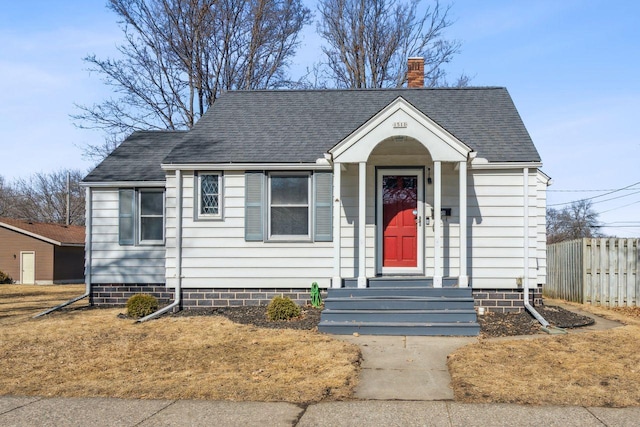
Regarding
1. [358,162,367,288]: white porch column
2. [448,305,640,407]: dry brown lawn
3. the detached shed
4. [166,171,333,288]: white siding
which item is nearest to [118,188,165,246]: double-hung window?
[166,171,333,288]: white siding

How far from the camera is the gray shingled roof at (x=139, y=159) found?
42.2ft

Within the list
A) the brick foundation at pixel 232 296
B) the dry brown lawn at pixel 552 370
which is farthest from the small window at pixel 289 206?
the dry brown lawn at pixel 552 370

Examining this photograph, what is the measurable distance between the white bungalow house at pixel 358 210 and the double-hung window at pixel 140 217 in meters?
1.46

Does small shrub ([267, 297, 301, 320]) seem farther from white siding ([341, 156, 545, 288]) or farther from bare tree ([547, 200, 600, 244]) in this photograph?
bare tree ([547, 200, 600, 244])

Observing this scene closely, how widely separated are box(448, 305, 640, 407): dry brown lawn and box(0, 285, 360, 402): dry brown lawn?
55.2 inches

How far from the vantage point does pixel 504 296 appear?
35.9 ft

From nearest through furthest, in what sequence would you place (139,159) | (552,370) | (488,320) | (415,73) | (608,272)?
1. (552,370)
2. (488,320)
3. (139,159)
4. (608,272)
5. (415,73)

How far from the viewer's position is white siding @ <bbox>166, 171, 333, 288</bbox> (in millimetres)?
11344

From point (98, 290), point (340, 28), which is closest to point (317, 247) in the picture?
point (98, 290)

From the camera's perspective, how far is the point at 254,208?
11.3 meters

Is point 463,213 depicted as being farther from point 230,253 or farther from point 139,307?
point 139,307

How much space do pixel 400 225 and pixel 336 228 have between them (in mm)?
1617

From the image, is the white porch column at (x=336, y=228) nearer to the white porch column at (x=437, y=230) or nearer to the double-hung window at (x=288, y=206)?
the double-hung window at (x=288, y=206)

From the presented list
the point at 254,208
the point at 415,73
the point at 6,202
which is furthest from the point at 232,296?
the point at 6,202
